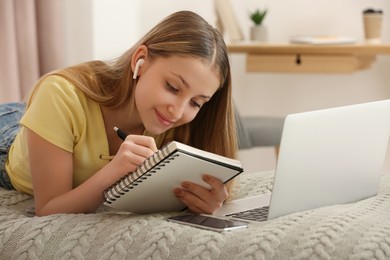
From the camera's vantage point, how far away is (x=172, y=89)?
1.40 meters

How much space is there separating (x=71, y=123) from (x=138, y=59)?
176 mm

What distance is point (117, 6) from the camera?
10.6ft

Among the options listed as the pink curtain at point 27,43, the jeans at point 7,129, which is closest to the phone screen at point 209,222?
the jeans at point 7,129

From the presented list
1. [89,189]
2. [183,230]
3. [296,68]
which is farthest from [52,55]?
[183,230]

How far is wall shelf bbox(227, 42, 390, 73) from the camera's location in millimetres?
3148

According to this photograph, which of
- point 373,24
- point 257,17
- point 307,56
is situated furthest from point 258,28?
point 373,24

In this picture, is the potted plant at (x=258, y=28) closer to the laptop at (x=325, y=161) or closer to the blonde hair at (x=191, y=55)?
the blonde hair at (x=191, y=55)

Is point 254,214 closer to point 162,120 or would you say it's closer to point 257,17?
point 162,120

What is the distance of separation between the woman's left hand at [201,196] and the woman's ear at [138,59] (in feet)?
0.85

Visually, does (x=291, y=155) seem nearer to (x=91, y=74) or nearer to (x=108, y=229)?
(x=108, y=229)

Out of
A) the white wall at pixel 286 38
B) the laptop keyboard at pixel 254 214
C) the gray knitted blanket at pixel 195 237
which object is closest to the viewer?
the gray knitted blanket at pixel 195 237

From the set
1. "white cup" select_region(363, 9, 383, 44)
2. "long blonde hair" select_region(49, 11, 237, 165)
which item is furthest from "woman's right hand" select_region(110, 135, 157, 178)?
"white cup" select_region(363, 9, 383, 44)

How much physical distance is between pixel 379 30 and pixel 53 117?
2165 mm

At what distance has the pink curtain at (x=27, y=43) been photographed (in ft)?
8.64
